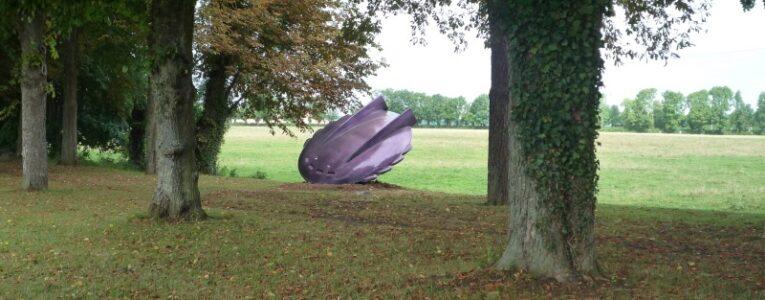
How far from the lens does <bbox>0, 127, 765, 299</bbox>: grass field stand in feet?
23.0

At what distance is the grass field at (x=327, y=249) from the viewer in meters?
7.00

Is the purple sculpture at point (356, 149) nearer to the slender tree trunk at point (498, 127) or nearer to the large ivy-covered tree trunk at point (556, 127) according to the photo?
the slender tree trunk at point (498, 127)

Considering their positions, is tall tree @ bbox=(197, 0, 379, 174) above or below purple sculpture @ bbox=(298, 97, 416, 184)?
above

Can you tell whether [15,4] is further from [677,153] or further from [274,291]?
[677,153]

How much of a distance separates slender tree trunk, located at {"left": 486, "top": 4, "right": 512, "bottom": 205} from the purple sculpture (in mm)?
9054

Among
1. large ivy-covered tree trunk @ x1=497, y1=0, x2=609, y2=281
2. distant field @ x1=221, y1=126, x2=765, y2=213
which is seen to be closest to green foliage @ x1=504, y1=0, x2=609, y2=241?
large ivy-covered tree trunk @ x1=497, y1=0, x2=609, y2=281

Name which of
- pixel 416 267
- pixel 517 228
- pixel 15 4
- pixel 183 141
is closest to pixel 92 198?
pixel 183 141

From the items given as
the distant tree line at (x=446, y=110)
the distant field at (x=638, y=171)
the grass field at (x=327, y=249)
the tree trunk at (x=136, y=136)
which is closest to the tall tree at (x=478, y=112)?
the distant tree line at (x=446, y=110)

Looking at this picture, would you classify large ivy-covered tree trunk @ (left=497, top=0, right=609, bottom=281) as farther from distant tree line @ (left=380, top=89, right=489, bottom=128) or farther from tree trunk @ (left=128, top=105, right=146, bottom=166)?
distant tree line @ (left=380, top=89, right=489, bottom=128)

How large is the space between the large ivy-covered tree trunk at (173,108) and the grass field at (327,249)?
564mm

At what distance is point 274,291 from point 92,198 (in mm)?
10147

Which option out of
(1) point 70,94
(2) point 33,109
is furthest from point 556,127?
(1) point 70,94

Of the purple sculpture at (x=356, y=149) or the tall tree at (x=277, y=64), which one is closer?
the purple sculpture at (x=356, y=149)

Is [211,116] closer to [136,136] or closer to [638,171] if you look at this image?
[136,136]
